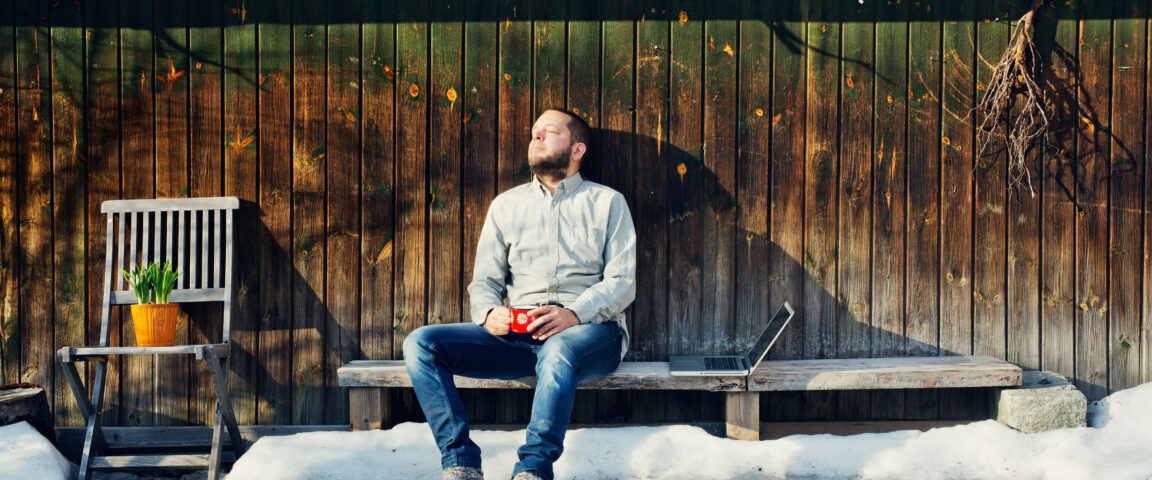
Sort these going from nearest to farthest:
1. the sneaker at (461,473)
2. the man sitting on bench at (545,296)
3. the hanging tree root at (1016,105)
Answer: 1. the sneaker at (461,473)
2. the man sitting on bench at (545,296)
3. the hanging tree root at (1016,105)

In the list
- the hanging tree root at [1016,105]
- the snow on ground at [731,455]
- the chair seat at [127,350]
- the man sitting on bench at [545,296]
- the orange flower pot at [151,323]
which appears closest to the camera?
the man sitting on bench at [545,296]

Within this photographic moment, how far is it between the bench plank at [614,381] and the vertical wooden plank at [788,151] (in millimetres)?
485

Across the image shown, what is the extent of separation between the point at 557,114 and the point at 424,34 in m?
0.68

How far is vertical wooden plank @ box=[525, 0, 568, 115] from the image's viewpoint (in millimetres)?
2924

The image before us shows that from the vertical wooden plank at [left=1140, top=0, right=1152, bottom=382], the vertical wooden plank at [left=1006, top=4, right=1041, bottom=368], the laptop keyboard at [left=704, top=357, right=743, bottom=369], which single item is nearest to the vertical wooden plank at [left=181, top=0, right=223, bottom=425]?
the laptop keyboard at [left=704, top=357, right=743, bottom=369]

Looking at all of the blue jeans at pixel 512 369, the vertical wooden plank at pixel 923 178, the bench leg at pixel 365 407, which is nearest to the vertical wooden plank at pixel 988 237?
the vertical wooden plank at pixel 923 178

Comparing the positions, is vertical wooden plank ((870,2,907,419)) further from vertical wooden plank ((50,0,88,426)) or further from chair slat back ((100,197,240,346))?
vertical wooden plank ((50,0,88,426))

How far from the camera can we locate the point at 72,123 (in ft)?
9.63

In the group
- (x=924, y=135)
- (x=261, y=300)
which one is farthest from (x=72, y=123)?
(x=924, y=135)

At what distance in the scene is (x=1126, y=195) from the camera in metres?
2.95

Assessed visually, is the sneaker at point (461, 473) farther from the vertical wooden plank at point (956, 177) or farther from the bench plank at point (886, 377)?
the vertical wooden plank at point (956, 177)

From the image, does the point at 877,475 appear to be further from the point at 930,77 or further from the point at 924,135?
the point at 930,77

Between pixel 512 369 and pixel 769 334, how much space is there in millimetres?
988

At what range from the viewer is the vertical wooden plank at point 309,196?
9.62 feet
